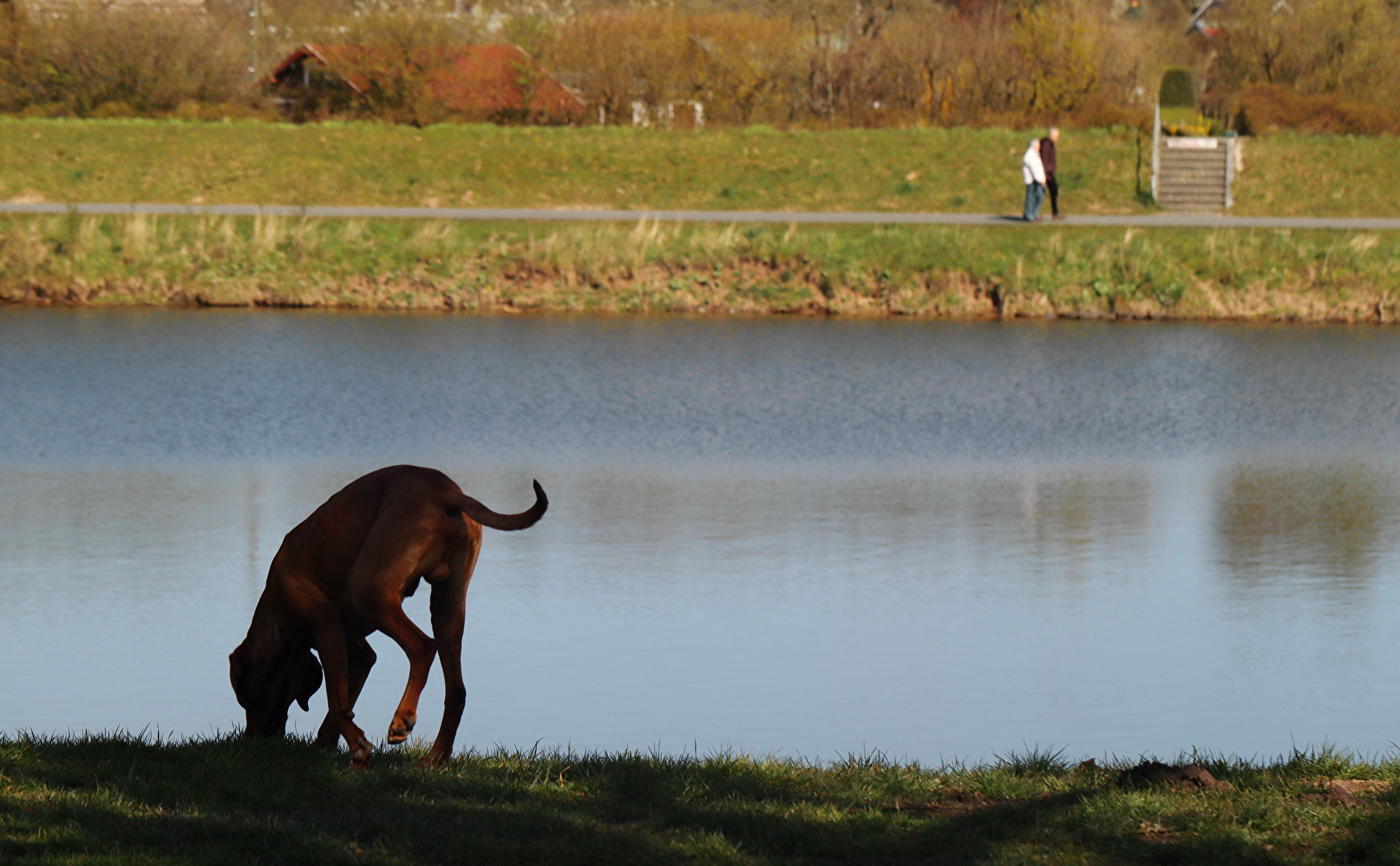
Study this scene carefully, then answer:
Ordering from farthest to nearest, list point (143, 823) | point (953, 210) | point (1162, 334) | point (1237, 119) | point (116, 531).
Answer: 1. point (1237, 119)
2. point (953, 210)
3. point (1162, 334)
4. point (116, 531)
5. point (143, 823)

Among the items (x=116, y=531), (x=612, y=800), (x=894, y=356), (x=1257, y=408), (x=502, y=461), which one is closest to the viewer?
(x=612, y=800)

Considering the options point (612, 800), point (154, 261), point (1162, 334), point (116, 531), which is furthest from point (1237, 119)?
point (612, 800)

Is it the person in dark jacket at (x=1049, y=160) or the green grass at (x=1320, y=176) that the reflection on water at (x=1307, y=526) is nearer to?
the person in dark jacket at (x=1049, y=160)

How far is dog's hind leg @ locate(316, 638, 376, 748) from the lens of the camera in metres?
6.56

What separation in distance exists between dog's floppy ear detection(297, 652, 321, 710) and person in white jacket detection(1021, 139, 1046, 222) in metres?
26.5

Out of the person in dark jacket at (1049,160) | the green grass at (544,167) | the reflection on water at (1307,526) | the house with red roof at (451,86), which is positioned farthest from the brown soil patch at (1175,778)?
the house with red roof at (451,86)

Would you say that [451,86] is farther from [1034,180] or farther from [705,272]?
[705,272]

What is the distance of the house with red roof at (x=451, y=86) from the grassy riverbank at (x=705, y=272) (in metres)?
18.1

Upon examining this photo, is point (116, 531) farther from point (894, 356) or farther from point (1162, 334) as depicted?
point (1162, 334)

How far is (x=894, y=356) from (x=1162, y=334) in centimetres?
502

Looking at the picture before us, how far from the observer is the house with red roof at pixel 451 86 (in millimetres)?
46719

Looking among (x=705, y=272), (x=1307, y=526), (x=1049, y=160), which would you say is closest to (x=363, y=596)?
(x=1307, y=526)

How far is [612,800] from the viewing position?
5.64 metres

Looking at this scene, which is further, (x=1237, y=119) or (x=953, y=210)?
(x=1237, y=119)
